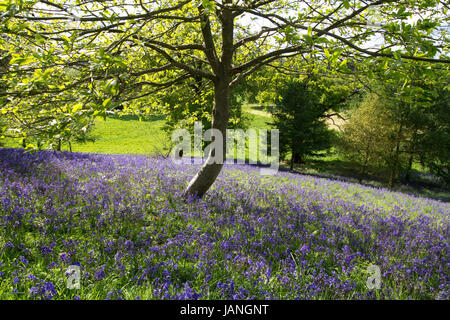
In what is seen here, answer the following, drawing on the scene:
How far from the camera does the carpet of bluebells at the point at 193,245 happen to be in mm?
2938

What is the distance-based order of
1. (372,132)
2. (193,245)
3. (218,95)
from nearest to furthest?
→ (193,245) → (218,95) → (372,132)

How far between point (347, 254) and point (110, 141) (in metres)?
36.5

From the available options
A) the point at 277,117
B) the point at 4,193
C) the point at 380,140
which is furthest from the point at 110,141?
the point at 4,193

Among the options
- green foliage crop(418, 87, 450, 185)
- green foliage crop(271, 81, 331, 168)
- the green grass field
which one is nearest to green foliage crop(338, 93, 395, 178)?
green foliage crop(418, 87, 450, 185)

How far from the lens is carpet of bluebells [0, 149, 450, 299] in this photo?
2.94m

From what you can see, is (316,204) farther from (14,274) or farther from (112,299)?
(14,274)

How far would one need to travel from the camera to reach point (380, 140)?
21.5 metres

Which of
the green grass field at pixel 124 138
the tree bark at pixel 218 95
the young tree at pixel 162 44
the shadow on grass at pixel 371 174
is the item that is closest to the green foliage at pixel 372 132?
the shadow on grass at pixel 371 174

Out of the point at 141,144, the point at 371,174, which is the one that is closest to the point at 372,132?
the point at 371,174

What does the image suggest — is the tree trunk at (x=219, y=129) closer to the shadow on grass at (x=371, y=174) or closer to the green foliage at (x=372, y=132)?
the green foliage at (x=372, y=132)

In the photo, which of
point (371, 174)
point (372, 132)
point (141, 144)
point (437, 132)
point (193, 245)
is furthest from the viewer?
point (141, 144)

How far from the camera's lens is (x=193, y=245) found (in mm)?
3875

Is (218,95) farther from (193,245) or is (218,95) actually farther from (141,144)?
(141,144)

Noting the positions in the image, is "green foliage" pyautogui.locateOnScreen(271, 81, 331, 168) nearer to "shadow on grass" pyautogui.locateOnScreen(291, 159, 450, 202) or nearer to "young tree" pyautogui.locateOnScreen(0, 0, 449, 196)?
"shadow on grass" pyautogui.locateOnScreen(291, 159, 450, 202)
